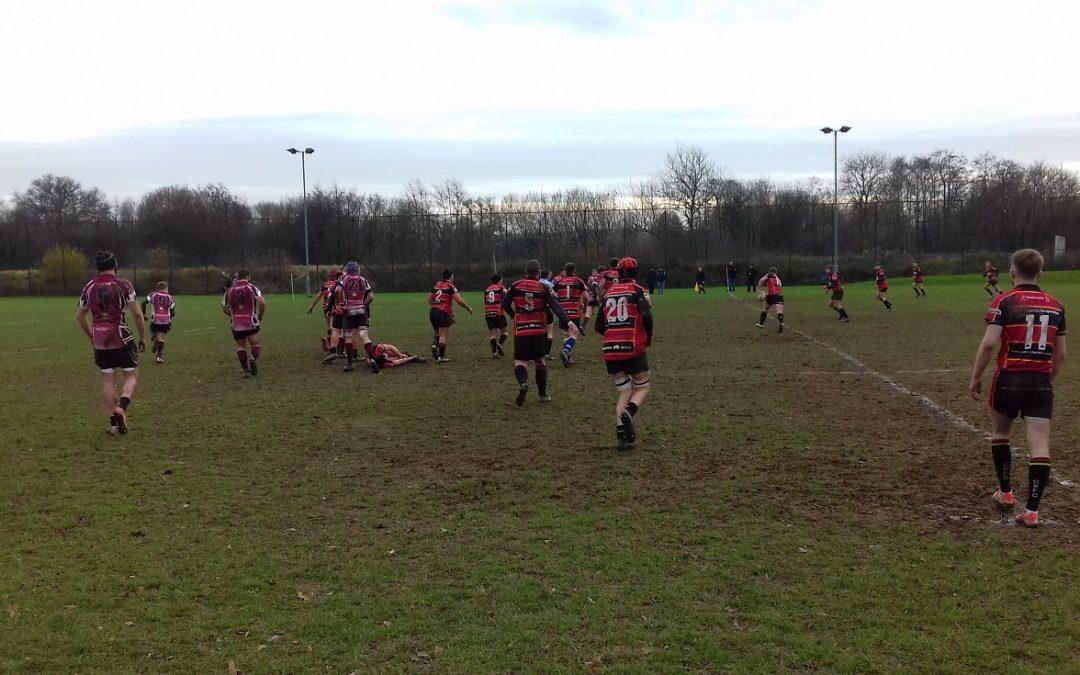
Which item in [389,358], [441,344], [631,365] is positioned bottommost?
[389,358]

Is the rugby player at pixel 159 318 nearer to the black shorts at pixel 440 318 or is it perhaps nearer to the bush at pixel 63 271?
the black shorts at pixel 440 318

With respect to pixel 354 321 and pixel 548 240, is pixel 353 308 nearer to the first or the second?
pixel 354 321

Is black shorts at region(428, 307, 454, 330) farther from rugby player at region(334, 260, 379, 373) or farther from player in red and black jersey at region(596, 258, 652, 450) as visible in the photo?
player in red and black jersey at region(596, 258, 652, 450)

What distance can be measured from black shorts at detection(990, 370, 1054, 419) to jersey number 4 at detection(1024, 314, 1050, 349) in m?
0.22

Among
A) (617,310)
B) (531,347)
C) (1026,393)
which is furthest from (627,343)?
(1026,393)

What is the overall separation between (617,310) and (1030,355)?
3.68 metres

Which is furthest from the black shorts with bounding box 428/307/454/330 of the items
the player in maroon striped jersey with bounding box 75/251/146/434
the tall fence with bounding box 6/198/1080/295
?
the tall fence with bounding box 6/198/1080/295

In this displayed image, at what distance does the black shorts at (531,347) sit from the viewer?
10500mm

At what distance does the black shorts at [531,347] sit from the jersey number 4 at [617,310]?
2.39 meters

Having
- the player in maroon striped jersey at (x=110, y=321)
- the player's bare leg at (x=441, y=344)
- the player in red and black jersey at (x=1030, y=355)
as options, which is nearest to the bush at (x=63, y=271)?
the player's bare leg at (x=441, y=344)

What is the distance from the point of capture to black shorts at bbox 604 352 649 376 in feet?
26.4

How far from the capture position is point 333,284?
15172 millimetres

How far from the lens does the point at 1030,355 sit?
5484 mm

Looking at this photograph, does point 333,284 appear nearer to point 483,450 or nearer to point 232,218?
point 483,450
